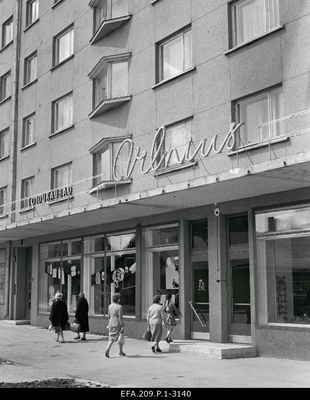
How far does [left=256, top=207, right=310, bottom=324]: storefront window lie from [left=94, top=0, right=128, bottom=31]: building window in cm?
1030

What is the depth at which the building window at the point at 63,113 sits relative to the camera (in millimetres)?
25516

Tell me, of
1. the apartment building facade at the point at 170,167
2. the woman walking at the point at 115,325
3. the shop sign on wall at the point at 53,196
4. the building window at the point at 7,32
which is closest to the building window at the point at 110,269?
the apartment building facade at the point at 170,167

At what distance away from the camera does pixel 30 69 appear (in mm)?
29781

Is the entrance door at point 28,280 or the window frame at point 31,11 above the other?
the window frame at point 31,11

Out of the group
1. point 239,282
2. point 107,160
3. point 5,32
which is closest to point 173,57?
point 107,160

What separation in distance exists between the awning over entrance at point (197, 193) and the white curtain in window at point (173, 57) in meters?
4.47

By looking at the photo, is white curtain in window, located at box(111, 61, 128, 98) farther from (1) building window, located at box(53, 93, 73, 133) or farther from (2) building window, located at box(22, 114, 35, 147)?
(2) building window, located at box(22, 114, 35, 147)

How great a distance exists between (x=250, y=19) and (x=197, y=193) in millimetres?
5225

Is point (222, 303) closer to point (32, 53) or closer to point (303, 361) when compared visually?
point (303, 361)

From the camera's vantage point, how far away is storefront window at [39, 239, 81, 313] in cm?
2472

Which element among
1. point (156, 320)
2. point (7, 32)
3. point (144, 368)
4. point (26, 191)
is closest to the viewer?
point (144, 368)

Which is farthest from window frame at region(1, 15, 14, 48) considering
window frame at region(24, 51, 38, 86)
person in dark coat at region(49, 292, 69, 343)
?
person in dark coat at region(49, 292, 69, 343)

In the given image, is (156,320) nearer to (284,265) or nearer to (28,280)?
(284,265)

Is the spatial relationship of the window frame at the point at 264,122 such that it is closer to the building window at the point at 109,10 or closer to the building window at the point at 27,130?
the building window at the point at 109,10
